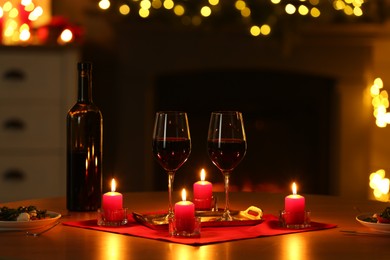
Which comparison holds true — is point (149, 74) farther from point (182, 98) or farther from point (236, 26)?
point (236, 26)

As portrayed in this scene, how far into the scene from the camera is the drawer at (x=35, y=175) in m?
3.73

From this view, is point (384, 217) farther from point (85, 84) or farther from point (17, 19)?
point (17, 19)

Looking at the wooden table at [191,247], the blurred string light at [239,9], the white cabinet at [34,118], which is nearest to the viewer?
the wooden table at [191,247]

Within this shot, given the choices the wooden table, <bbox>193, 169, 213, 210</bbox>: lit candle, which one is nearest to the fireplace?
<bbox>193, 169, 213, 210</bbox>: lit candle

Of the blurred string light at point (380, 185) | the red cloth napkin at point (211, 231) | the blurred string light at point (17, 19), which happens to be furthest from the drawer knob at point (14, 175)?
the red cloth napkin at point (211, 231)

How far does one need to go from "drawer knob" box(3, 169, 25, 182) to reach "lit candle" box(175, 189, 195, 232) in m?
2.45

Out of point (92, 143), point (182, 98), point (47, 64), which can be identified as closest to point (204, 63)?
point (182, 98)

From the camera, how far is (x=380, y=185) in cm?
393

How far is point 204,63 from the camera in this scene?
13.4 ft

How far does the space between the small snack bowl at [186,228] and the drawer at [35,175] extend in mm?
2385

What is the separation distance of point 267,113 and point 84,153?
2556 mm

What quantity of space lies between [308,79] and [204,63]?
52 cm

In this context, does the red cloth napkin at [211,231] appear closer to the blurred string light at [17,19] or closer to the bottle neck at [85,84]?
the bottle neck at [85,84]

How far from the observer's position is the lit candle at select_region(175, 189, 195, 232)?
54.7 inches
